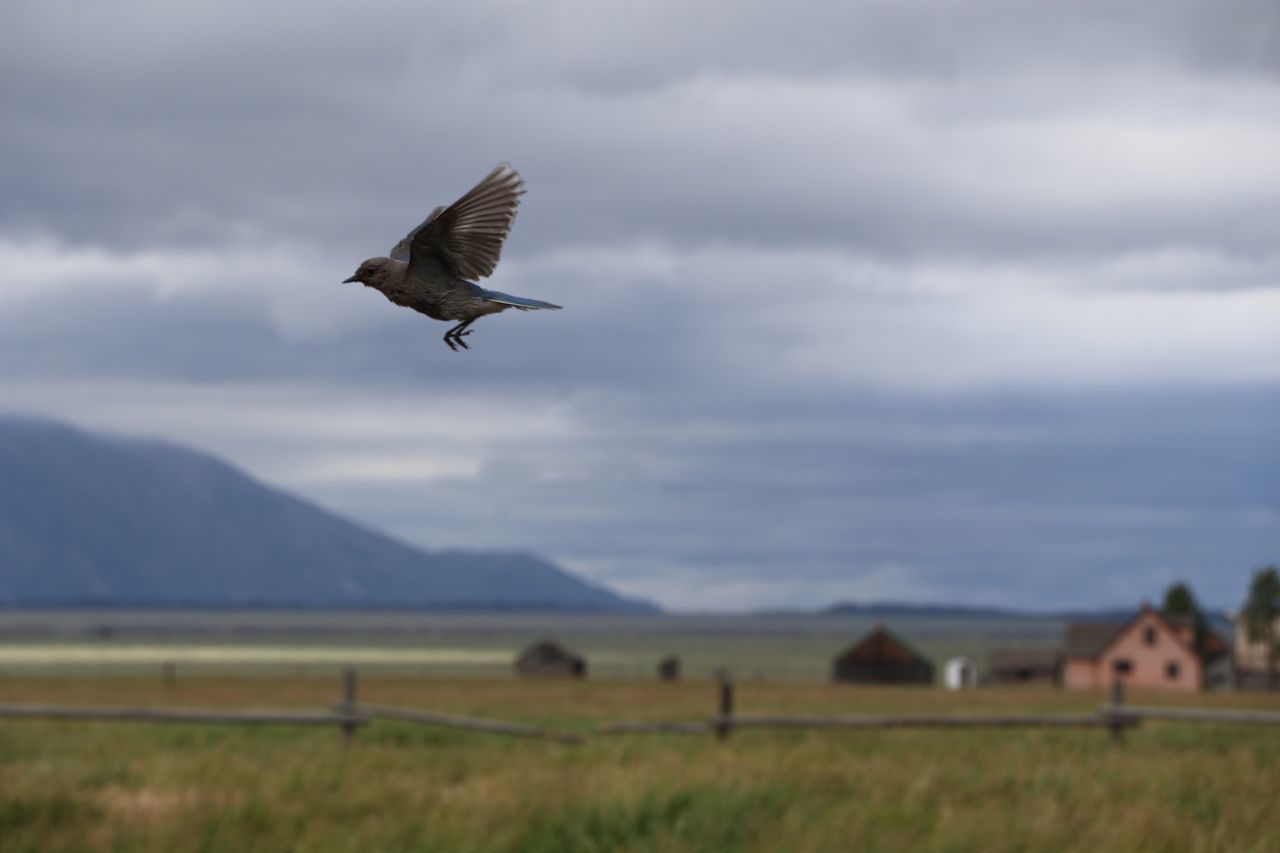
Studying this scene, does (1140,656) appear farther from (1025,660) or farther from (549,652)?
(549,652)

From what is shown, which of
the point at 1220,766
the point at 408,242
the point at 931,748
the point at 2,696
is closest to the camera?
the point at 408,242

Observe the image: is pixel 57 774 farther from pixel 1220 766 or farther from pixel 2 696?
pixel 2 696

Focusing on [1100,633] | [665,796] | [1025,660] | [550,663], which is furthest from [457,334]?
[550,663]

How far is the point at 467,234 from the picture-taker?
1.33 m

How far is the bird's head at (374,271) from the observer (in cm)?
129

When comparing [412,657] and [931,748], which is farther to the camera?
[412,657]

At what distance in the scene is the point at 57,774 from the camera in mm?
25344

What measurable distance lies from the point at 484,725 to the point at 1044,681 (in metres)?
94.5

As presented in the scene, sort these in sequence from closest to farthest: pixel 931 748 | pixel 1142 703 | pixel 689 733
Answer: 1. pixel 931 748
2. pixel 689 733
3. pixel 1142 703

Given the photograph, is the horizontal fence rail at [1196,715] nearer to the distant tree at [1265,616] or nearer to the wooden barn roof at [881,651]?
the distant tree at [1265,616]

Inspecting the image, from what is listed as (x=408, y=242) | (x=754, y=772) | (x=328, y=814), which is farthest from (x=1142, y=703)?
(x=408, y=242)

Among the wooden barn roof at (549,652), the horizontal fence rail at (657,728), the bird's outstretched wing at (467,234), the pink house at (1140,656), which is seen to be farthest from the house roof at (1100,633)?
the bird's outstretched wing at (467,234)

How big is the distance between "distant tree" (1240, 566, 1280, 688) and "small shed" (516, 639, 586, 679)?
53444 millimetres

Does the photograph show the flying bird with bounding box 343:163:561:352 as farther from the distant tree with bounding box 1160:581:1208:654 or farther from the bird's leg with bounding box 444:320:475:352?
the distant tree with bounding box 1160:581:1208:654
